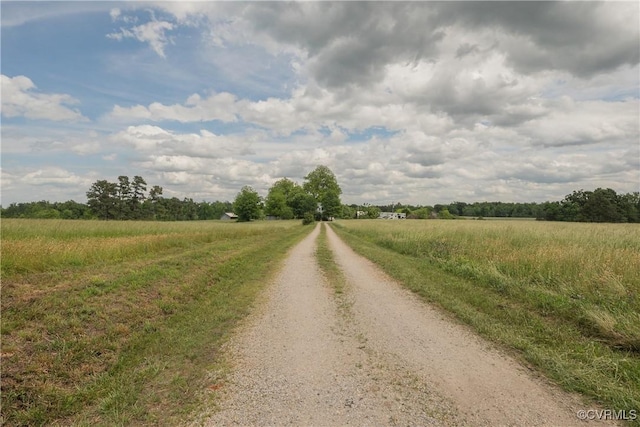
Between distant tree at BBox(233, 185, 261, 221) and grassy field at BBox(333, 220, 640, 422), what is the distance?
73.3 m

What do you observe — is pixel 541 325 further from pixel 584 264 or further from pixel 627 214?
pixel 627 214

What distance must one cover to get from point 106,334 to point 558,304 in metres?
10.2

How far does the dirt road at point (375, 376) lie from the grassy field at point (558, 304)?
575mm

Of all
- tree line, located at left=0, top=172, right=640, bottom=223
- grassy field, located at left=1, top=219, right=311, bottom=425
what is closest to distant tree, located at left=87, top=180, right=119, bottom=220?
tree line, located at left=0, top=172, right=640, bottom=223

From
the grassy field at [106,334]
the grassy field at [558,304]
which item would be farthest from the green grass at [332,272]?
the grassy field at [106,334]

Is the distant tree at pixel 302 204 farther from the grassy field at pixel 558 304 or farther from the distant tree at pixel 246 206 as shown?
the grassy field at pixel 558 304

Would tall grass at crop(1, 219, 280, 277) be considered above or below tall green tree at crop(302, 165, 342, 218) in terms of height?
below

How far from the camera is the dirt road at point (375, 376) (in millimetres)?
3699

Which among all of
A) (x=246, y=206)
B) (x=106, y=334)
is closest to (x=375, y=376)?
(x=106, y=334)

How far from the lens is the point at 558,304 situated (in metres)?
7.69

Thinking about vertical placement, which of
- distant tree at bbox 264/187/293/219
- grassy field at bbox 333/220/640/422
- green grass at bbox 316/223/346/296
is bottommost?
green grass at bbox 316/223/346/296

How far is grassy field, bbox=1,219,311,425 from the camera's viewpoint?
13.7ft

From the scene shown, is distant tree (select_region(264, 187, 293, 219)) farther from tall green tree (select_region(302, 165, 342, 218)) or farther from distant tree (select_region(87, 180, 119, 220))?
distant tree (select_region(87, 180, 119, 220))

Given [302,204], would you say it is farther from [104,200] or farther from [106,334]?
[106,334]
